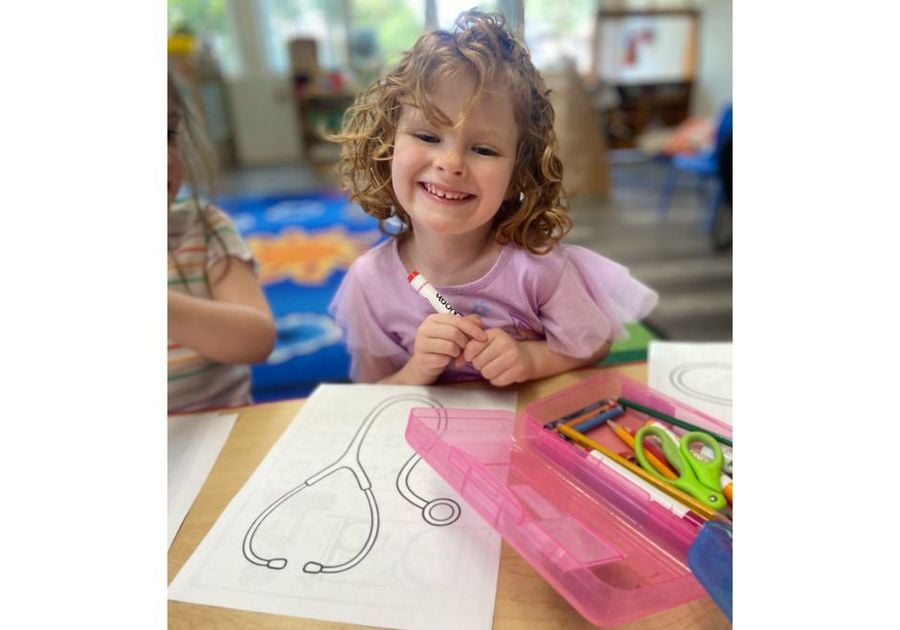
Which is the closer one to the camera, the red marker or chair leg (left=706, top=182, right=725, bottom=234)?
the red marker

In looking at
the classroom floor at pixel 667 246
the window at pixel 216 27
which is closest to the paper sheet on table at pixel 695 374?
the classroom floor at pixel 667 246

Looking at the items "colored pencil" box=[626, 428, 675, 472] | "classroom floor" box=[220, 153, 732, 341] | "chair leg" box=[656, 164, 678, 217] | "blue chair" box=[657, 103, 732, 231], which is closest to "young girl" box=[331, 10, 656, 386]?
"colored pencil" box=[626, 428, 675, 472]

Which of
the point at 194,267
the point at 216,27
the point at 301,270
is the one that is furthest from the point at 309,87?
the point at 194,267

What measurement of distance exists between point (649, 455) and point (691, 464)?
27 mm

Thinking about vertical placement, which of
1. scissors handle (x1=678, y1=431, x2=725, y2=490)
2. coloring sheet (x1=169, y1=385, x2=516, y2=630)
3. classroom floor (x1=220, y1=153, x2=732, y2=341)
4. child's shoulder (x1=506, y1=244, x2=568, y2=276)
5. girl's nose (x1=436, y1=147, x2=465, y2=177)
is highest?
girl's nose (x1=436, y1=147, x2=465, y2=177)

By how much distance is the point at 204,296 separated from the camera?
2.10ft

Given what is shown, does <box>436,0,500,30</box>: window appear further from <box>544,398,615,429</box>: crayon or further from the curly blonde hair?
<box>544,398,615,429</box>: crayon

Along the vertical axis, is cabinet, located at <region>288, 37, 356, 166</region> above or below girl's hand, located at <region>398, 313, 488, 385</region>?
above

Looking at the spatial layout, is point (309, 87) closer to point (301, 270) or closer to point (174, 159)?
point (301, 270)

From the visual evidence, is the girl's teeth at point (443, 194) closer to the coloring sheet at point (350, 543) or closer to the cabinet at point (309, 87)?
the coloring sheet at point (350, 543)

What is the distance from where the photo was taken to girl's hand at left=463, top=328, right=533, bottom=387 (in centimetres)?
44

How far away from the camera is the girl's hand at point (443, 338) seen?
16.8 inches
